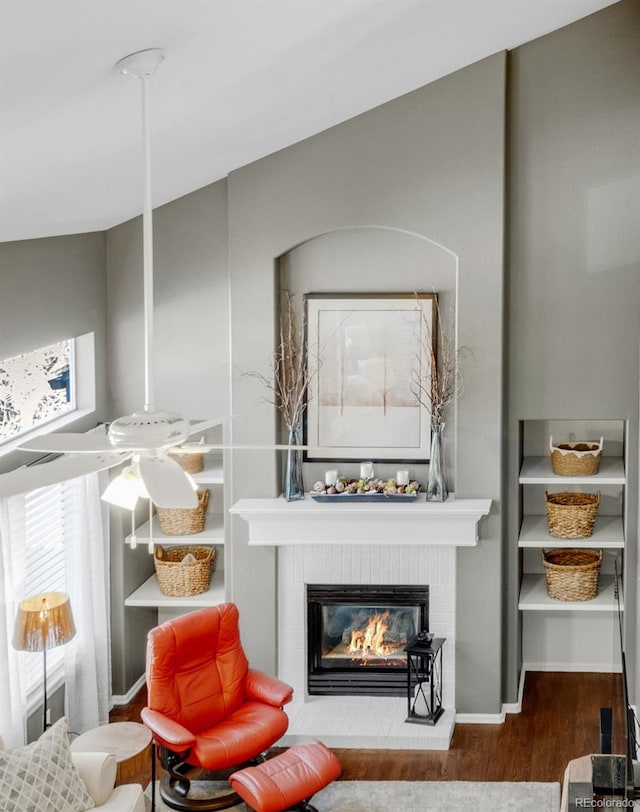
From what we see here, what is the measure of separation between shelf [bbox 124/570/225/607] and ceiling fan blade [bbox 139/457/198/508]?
3017 mm

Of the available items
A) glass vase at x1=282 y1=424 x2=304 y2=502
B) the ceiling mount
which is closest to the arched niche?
glass vase at x1=282 y1=424 x2=304 y2=502

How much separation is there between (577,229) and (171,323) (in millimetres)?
2445

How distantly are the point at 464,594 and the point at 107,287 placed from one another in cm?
281

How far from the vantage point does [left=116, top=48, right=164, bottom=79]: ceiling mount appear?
10.0ft

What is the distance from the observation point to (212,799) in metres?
5.26

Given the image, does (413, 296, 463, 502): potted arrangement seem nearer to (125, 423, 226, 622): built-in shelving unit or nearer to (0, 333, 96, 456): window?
(125, 423, 226, 622): built-in shelving unit

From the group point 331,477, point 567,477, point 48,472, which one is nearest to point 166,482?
point 48,472

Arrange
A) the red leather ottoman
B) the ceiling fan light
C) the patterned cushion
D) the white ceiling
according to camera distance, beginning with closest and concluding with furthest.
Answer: the white ceiling
the ceiling fan light
the patterned cushion
the red leather ottoman

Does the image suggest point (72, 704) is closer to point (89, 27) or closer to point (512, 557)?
point (512, 557)

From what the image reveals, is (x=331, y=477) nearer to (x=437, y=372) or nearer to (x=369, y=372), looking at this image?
(x=369, y=372)

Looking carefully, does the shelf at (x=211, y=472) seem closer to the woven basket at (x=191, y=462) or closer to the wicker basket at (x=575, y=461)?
the woven basket at (x=191, y=462)

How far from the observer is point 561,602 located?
6258 millimetres

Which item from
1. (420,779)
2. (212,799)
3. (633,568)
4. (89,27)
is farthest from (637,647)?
(89,27)

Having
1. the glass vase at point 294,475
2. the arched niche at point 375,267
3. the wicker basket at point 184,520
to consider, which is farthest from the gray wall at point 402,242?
the wicker basket at point 184,520
